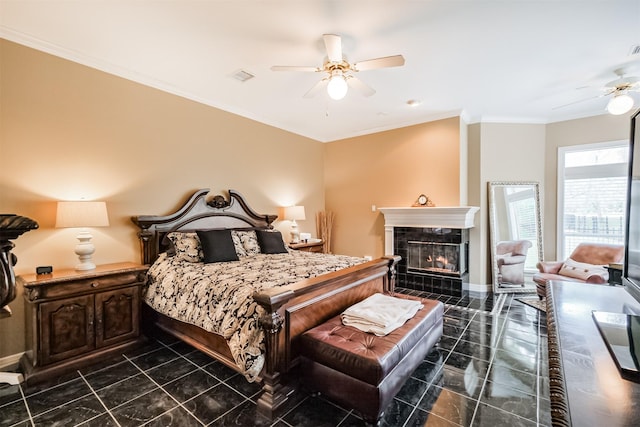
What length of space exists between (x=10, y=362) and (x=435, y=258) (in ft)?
17.4

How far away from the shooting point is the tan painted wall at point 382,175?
478cm

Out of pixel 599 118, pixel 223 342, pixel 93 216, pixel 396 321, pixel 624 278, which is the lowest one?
pixel 223 342

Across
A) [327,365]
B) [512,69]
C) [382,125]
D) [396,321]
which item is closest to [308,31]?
[512,69]

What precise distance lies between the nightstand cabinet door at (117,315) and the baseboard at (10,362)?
0.69 m

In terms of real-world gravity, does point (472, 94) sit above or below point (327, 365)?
above

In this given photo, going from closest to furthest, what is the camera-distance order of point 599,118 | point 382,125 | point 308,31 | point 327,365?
point 327,365 → point 308,31 → point 599,118 → point 382,125

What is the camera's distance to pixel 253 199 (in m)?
4.83

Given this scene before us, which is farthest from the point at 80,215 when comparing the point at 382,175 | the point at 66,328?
the point at 382,175

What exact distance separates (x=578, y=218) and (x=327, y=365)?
5046 millimetres

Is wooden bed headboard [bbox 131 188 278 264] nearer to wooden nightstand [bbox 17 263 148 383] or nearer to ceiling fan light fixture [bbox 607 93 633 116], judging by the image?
wooden nightstand [bbox 17 263 148 383]

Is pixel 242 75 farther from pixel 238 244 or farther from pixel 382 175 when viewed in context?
pixel 382 175

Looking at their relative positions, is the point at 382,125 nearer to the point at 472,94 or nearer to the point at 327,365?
the point at 472,94

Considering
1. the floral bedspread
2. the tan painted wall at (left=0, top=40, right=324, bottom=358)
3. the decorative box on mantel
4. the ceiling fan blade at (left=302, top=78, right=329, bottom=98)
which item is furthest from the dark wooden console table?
the tan painted wall at (left=0, top=40, right=324, bottom=358)

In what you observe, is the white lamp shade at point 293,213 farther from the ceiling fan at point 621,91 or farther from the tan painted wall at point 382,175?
the ceiling fan at point 621,91
